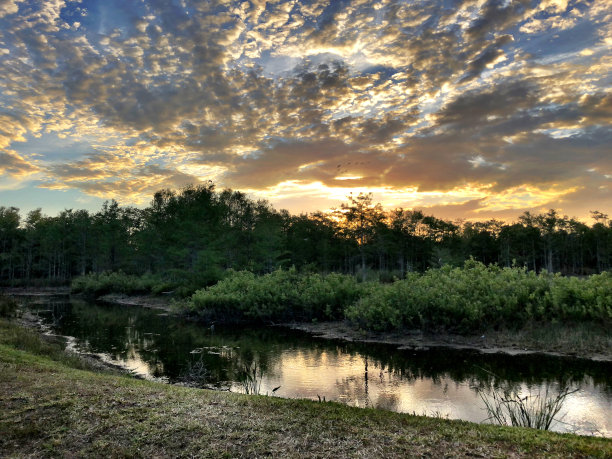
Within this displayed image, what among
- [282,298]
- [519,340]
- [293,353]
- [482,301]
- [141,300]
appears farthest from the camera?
[141,300]

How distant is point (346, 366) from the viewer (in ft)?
51.7

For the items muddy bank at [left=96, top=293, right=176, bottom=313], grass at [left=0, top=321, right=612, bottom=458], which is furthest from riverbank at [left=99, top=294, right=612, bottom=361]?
muddy bank at [left=96, top=293, right=176, bottom=313]

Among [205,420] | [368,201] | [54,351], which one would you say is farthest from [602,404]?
[368,201]

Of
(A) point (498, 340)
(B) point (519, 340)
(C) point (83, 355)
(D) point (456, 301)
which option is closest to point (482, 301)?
(D) point (456, 301)

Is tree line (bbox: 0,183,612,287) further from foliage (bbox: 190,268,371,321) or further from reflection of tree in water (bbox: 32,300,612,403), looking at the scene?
reflection of tree in water (bbox: 32,300,612,403)

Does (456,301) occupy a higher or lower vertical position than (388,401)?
higher

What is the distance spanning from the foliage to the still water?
11.0 ft

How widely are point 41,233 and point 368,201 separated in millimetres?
66814

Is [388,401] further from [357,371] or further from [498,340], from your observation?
[498,340]

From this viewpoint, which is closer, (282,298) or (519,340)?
(519,340)

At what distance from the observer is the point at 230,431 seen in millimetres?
6359

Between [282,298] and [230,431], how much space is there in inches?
844

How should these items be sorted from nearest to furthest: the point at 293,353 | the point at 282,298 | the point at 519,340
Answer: the point at 519,340, the point at 293,353, the point at 282,298

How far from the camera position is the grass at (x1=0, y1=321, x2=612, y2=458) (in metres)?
5.71
